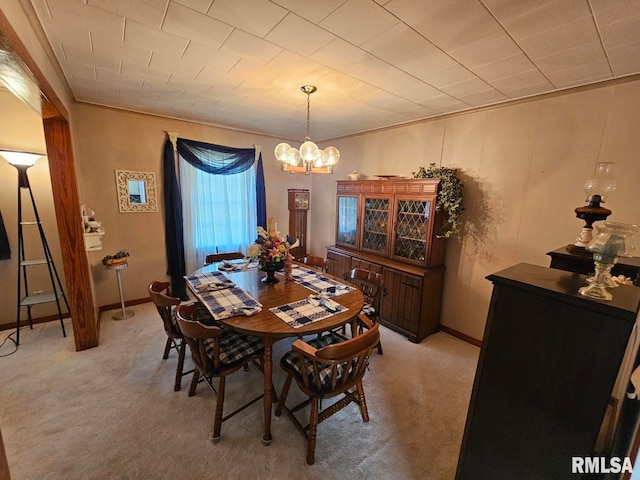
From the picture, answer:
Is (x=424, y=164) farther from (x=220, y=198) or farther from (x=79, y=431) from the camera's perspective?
(x=79, y=431)

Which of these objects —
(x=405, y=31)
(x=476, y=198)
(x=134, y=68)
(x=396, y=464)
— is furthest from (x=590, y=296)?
(x=134, y=68)

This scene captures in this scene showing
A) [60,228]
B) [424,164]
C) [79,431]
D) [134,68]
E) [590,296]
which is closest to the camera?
[590,296]

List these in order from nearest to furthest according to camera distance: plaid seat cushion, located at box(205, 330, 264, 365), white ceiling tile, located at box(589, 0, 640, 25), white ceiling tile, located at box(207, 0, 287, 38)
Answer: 1. white ceiling tile, located at box(589, 0, 640, 25)
2. white ceiling tile, located at box(207, 0, 287, 38)
3. plaid seat cushion, located at box(205, 330, 264, 365)

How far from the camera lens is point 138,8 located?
1.39 metres

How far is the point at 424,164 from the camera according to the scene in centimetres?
328

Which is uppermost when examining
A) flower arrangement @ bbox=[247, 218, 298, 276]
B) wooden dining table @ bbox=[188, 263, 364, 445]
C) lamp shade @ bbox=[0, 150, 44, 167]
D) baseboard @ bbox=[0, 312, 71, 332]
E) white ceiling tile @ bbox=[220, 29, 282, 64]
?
white ceiling tile @ bbox=[220, 29, 282, 64]

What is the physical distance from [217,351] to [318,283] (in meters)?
1.07

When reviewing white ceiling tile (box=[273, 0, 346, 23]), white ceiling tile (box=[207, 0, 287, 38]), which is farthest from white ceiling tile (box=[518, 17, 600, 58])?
white ceiling tile (box=[207, 0, 287, 38])

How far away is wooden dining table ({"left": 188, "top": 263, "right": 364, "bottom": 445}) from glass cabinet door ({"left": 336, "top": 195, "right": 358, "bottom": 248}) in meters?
1.57

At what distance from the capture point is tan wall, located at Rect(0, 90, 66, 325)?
2801mm

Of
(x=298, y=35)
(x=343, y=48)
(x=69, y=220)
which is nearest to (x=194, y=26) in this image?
(x=298, y=35)

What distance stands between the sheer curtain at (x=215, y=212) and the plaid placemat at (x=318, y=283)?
1812 mm

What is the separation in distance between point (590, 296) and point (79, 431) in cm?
295

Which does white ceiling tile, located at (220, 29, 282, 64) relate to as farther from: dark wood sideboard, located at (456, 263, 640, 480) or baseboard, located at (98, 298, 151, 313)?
baseboard, located at (98, 298, 151, 313)
